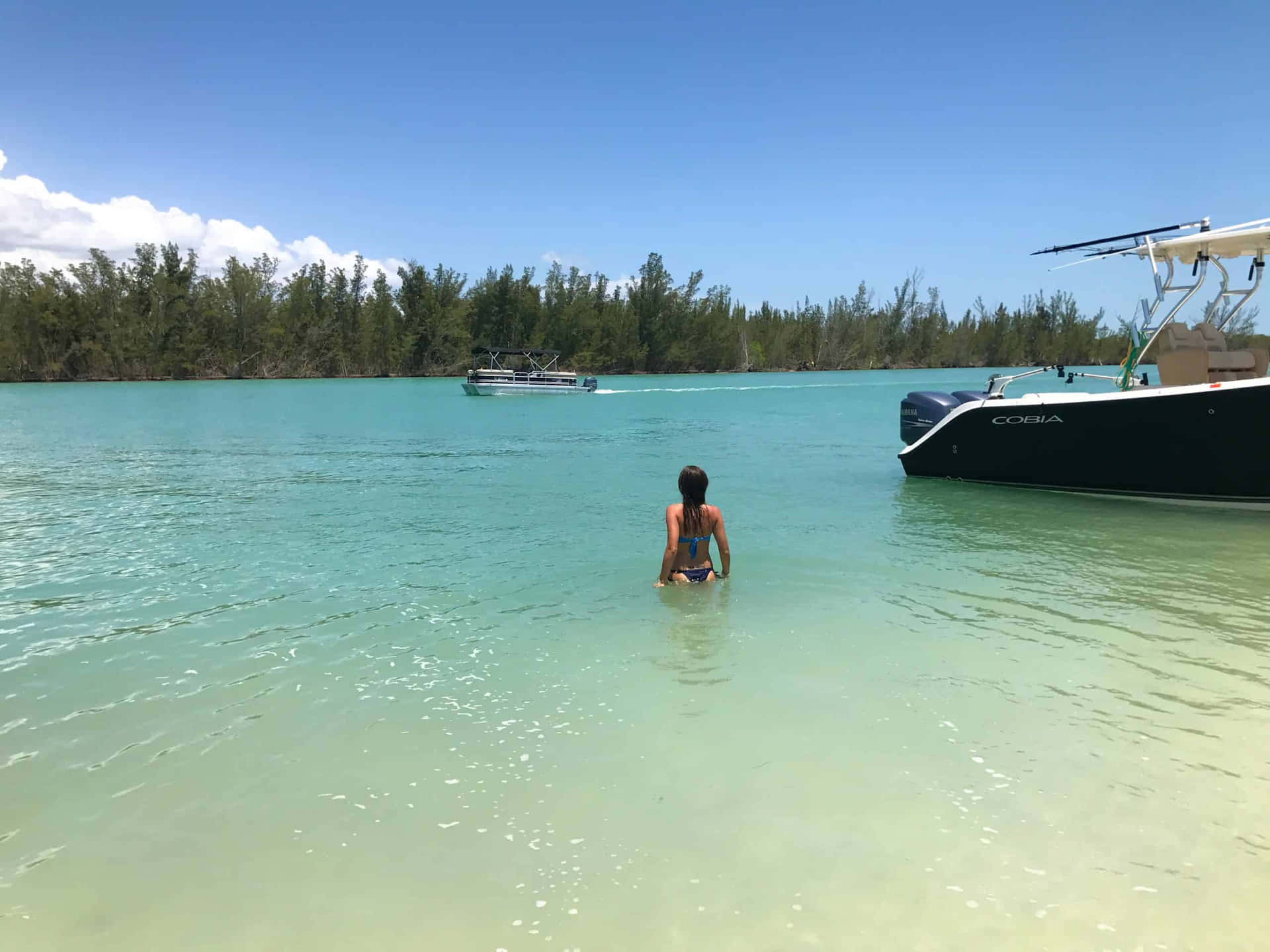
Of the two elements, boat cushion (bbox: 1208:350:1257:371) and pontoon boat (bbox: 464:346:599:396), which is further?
pontoon boat (bbox: 464:346:599:396)

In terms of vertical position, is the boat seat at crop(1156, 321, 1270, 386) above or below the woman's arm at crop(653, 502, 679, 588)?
above

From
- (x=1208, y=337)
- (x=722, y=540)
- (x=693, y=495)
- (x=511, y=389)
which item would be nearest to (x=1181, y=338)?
(x=1208, y=337)

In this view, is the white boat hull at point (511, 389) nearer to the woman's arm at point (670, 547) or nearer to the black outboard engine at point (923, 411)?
the black outboard engine at point (923, 411)

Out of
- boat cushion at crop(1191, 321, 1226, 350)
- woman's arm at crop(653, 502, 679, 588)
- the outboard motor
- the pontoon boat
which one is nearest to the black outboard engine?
the outboard motor

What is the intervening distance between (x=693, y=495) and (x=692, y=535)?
0.61 m

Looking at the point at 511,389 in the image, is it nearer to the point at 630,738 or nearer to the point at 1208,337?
the point at 1208,337

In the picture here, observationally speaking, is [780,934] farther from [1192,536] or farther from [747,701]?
[1192,536]

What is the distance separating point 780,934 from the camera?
10.3 feet

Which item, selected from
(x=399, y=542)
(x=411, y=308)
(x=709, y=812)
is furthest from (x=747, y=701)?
(x=411, y=308)

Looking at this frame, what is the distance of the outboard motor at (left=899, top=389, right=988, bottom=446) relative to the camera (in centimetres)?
1486

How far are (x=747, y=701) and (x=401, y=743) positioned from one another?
6.78 ft

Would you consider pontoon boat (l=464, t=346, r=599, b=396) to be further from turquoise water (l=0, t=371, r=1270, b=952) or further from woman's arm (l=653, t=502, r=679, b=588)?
woman's arm (l=653, t=502, r=679, b=588)

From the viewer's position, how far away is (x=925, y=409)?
15.3m

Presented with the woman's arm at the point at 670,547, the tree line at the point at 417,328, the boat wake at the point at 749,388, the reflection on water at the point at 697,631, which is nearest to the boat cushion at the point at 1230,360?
the reflection on water at the point at 697,631
